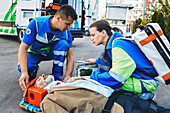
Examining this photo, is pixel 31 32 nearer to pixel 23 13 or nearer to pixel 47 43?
pixel 47 43

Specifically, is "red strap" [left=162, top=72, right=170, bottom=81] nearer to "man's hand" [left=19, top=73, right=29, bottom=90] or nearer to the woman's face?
the woman's face

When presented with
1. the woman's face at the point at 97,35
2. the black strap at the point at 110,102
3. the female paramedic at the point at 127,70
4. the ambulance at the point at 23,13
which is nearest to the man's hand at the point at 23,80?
the female paramedic at the point at 127,70

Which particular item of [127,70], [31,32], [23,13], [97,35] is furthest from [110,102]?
[23,13]

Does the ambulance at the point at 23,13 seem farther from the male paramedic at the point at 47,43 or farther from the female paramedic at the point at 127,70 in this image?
the female paramedic at the point at 127,70

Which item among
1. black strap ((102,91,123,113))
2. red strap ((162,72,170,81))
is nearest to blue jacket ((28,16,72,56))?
black strap ((102,91,123,113))

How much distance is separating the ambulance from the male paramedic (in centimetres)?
357

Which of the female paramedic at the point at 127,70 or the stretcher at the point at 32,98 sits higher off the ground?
the female paramedic at the point at 127,70

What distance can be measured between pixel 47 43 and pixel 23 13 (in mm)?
4314

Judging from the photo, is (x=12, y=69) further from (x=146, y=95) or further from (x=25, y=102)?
(x=146, y=95)

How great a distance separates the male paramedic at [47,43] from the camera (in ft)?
8.41

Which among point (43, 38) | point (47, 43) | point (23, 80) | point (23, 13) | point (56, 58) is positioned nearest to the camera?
point (23, 80)

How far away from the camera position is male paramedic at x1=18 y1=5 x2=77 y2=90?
2.56 meters

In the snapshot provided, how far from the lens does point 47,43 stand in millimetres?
2963

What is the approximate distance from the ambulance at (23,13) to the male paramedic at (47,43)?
11.7 feet
